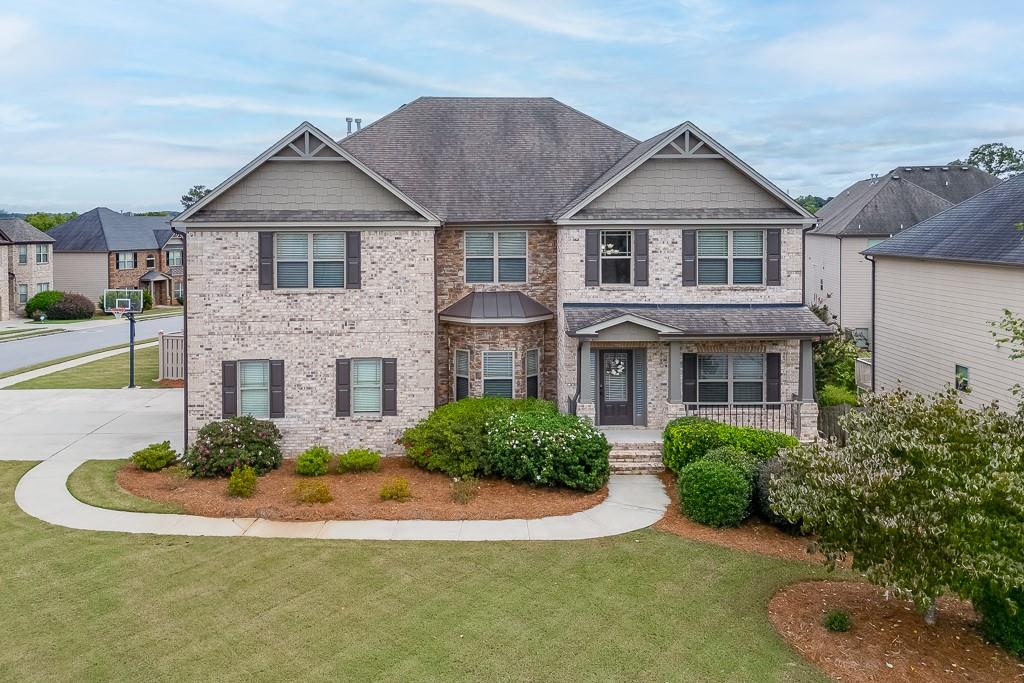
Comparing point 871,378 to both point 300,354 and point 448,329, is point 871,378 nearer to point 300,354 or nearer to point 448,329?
point 448,329

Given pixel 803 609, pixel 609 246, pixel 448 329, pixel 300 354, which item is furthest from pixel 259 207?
pixel 803 609

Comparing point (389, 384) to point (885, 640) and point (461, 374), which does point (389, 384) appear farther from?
point (885, 640)

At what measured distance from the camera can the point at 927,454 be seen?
32.4ft

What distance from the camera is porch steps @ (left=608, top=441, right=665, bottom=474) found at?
18578mm

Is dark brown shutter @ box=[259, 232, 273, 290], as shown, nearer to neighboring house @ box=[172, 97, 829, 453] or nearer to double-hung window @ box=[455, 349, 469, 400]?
neighboring house @ box=[172, 97, 829, 453]

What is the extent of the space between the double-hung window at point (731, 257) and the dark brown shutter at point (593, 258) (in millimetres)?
2579

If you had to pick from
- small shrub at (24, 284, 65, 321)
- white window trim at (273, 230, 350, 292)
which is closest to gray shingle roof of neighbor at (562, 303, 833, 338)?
white window trim at (273, 230, 350, 292)

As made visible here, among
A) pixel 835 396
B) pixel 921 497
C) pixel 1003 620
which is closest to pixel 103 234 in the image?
pixel 835 396

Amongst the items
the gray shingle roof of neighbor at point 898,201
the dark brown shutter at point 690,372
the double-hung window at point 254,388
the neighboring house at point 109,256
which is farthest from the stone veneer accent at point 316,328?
the neighboring house at point 109,256

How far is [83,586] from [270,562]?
271 centimetres

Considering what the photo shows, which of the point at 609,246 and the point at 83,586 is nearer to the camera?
the point at 83,586

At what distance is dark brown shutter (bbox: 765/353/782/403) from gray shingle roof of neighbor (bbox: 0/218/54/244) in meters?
54.3

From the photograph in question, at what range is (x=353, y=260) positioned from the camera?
19562mm

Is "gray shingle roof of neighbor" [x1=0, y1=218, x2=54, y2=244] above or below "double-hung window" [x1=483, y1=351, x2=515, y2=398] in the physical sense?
above
